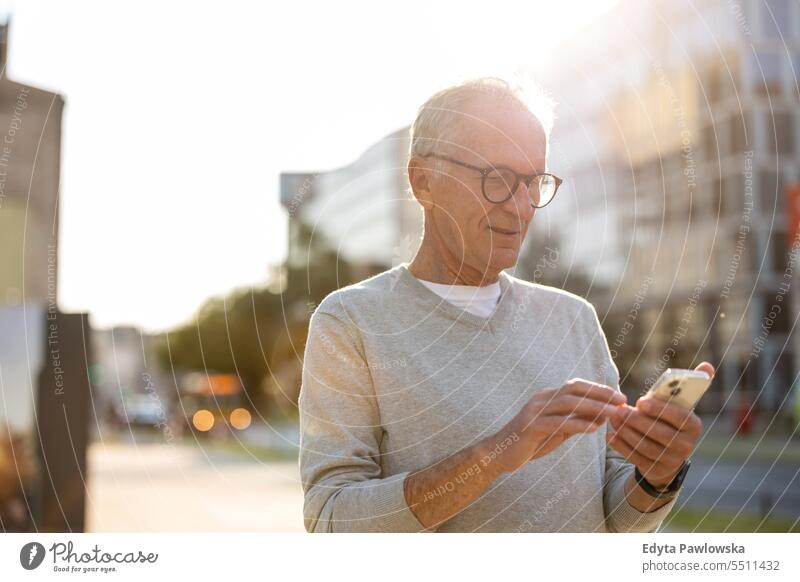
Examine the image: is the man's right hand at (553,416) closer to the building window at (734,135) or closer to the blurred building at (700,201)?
the blurred building at (700,201)

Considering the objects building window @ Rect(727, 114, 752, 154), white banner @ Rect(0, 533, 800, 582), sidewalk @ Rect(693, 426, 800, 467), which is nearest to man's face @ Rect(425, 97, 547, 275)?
white banner @ Rect(0, 533, 800, 582)

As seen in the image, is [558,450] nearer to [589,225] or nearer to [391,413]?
[391,413]

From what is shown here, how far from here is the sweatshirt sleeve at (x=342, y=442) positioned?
2010 millimetres

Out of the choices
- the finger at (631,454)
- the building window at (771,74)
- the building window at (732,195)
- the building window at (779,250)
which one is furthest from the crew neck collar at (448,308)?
the building window at (779,250)

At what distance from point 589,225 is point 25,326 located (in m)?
27.8

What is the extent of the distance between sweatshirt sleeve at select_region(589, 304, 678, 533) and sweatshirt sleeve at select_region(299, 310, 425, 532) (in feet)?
1.84

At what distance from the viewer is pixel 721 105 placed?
1159 inches

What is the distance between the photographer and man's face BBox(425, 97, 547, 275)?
2.23m

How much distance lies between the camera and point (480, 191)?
2.27m

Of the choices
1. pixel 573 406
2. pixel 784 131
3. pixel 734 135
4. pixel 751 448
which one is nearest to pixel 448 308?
pixel 573 406

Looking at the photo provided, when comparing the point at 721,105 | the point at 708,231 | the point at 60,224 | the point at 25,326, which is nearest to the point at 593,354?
the point at 60,224

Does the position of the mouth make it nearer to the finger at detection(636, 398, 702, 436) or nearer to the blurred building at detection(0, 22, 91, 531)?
the finger at detection(636, 398, 702, 436)

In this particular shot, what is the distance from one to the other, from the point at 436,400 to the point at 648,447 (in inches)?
19.3

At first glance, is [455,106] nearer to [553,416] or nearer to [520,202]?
[520,202]
